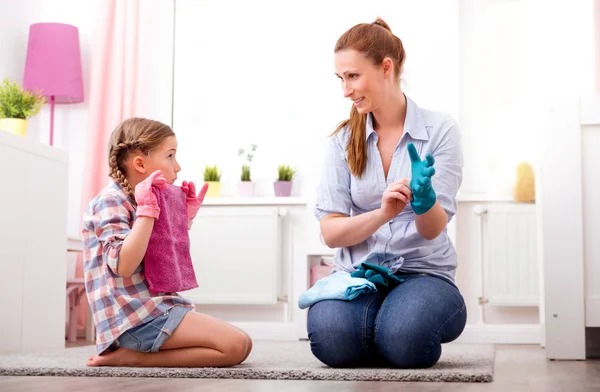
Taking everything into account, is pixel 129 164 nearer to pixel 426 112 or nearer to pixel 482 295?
pixel 426 112

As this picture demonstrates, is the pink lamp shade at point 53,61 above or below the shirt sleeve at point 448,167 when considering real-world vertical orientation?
above

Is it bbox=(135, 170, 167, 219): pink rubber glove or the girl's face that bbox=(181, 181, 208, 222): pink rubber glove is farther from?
bbox=(135, 170, 167, 219): pink rubber glove

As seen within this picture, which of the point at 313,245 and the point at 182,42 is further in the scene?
the point at 182,42

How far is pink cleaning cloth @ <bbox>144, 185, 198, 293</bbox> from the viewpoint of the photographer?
1761 mm

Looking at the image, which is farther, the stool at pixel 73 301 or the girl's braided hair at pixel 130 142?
the stool at pixel 73 301

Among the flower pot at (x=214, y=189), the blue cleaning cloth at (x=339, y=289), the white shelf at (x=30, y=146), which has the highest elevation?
the white shelf at (x=30, y=146)

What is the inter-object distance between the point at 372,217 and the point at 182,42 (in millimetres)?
2583

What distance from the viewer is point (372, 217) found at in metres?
1.63

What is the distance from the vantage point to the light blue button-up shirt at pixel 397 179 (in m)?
1.75

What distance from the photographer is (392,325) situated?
1.63 meters

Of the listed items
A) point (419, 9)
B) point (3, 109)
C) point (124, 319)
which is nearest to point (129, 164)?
point (124, 319)

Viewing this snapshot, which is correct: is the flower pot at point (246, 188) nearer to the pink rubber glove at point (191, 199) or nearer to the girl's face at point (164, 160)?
the pink rubber glove at point (191, 199)

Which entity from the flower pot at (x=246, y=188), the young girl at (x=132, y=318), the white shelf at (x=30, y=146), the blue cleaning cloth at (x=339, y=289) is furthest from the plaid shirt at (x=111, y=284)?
the flower pot at (x=246, y=188)

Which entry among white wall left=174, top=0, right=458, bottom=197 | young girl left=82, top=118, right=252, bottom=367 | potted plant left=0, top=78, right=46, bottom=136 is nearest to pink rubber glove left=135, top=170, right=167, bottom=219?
young girl left=82, top=118, right=252, bottom=367
